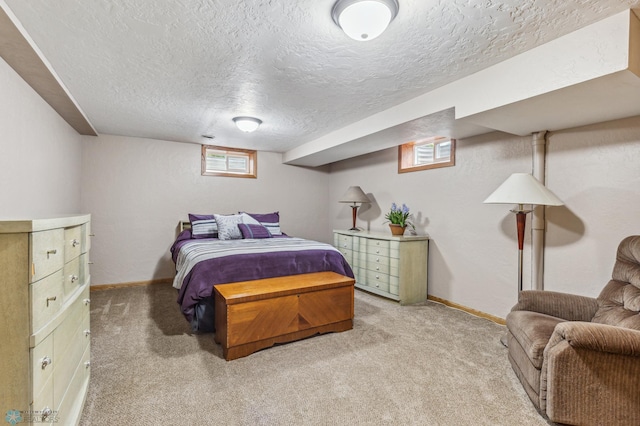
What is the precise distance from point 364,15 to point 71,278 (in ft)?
6.68

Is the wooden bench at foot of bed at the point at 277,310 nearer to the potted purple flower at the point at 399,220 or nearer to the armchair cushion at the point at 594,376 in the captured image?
the potted purple flower at the point at 399,220

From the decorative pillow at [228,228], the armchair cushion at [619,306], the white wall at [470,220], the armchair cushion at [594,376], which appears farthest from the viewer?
the decorative pillow at [228,228]

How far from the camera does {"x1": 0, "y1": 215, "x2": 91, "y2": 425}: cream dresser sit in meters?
1.04

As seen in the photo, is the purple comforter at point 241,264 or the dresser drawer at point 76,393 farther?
the purple comforter at point 241,264

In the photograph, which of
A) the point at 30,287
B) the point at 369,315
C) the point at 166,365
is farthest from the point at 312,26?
the point at 369,315

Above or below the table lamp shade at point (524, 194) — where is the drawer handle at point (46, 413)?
below

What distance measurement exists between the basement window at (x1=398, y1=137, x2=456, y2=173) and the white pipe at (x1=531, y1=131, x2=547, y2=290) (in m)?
0.94

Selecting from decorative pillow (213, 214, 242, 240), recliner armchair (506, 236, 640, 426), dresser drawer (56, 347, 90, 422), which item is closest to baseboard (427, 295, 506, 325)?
recliner armchair (506, 236, 640, 426)

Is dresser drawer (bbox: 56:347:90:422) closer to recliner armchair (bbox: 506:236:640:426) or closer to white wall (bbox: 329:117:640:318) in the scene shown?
recliner armchair (bbox: 506:236:640:426)

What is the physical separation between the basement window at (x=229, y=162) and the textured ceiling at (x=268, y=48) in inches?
74.6

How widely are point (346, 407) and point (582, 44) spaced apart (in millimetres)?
2559

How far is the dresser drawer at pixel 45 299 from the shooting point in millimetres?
1090

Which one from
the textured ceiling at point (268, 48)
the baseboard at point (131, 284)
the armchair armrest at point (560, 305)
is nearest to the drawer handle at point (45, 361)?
the textured ceiling at point (268, 48)

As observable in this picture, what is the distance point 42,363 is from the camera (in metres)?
1.15
